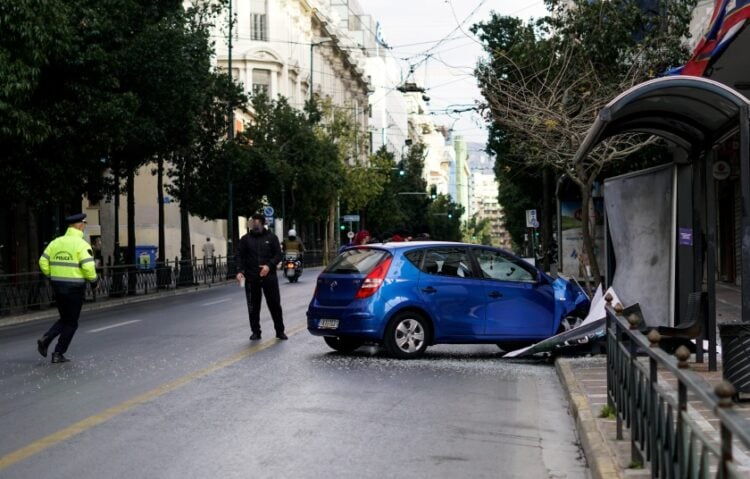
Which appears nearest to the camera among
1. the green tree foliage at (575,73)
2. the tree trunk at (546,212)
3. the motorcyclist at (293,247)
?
the green tree foliage at (575,73)

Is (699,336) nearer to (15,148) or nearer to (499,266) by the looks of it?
(499,266)

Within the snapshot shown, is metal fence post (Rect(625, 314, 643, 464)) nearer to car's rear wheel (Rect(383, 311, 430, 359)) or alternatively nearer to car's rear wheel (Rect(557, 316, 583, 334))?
car's rear wheel (Rect(383, 311, 430, 359))

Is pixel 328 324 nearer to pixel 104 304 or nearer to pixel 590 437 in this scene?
pixel 590 437

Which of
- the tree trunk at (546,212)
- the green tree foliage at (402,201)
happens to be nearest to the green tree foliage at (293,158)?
the tree trunk at (546,212)

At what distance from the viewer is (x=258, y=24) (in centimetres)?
8106

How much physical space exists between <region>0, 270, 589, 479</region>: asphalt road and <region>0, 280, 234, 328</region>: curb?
9953 mm

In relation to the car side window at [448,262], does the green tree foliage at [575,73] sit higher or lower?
higher

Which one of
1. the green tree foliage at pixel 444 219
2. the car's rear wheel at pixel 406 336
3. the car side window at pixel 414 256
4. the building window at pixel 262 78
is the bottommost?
the car's rear wheel at pixel 406 336

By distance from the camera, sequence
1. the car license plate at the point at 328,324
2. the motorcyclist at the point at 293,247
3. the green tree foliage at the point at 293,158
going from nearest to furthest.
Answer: the car license plate at the point at 328,324
the motorcyclist at the point at 293,247
the green tree foliage at the point at 293,158

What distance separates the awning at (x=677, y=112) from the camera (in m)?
10.1

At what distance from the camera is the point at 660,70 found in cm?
2480

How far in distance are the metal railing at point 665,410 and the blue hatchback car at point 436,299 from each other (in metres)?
5.99

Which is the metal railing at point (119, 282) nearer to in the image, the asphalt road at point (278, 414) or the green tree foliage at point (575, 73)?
the green tree foliage at point (575, 73)

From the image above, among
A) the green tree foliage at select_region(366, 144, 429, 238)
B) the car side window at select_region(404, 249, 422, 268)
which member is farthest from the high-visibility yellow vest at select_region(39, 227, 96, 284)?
the green tree foliage at select_region(366, 144, 429, 238)
